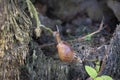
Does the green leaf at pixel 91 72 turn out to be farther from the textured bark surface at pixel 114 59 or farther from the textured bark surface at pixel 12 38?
the textured bark surface at pixel 12 38

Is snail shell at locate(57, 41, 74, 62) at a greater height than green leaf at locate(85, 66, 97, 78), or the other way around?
snail shell at locate(57, 41, 74, 62)

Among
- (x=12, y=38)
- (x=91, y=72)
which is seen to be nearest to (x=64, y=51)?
(x=91, y=72)

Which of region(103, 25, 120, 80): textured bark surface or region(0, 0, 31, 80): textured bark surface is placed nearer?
region(0, 0, 31, 80): textured bark surface

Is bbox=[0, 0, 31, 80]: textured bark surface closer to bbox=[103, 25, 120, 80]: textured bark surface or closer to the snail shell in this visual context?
the snail shell

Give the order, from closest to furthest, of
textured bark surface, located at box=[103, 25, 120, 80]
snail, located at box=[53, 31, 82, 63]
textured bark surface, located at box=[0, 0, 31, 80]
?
1. textured bark surface, located at box=[0, 0, 31, 80]
2. snail, located at box=[53, 31, 82, 63]
3. textured bark surface, located at box=[103, 25, 120, 80]

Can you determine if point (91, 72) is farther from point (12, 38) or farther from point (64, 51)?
point (12, 38)

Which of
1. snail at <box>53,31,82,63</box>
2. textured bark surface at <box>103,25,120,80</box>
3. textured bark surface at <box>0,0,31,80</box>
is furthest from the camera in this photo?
textured bark surface at <box>103,25,120,80</box>

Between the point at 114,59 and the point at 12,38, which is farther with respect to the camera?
the point at 114,59

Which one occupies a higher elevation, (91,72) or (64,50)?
(64,50)

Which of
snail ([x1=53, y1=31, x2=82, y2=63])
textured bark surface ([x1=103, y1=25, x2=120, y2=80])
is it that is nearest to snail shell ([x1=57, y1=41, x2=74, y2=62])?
snail ([x1=53, y1=31, x2=82, y2=63])

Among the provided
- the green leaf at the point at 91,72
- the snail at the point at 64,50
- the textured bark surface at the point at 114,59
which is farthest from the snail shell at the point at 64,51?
the textured bark surface at the point at 114,59

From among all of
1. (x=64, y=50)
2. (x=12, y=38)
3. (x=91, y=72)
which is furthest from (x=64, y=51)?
(x=12, y=38)
